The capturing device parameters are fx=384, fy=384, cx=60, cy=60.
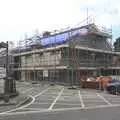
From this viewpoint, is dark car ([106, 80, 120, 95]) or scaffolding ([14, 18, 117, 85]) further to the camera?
scaffolding ([14, 18, 117, 85])

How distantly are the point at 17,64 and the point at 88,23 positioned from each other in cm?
1593

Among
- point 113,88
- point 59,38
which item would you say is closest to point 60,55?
point 59,38

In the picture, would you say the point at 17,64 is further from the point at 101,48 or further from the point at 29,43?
the point at 101,48

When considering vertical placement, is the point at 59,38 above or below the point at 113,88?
above

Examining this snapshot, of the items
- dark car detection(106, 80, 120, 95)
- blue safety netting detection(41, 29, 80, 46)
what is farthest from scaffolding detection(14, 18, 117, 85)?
dark car detection(106, 80, 120, 95)

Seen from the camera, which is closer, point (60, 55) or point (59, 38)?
point (60, 55)

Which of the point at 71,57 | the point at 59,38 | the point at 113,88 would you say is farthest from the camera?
the point at 59,38

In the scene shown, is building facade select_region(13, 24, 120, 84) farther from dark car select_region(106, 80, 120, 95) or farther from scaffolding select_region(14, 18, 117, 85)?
dark car select_region(106, 80, 120, 95)

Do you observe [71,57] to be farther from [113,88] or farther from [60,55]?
[113,88]

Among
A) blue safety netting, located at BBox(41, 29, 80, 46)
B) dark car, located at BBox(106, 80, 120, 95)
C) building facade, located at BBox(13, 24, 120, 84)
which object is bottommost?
dark car, located at BBox(106, 80, 120, 95)

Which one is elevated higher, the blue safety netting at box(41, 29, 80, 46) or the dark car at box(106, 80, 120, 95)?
the blue safety netting at box(41, 29, 80, 46)

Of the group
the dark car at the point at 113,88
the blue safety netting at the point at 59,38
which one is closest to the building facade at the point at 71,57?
the blue safety netting at the point at 59,38

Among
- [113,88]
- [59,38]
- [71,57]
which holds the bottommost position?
[113,88]

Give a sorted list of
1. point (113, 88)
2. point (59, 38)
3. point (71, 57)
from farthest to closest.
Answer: point (59, 38) → point (71, 57) → point (113, 88)
